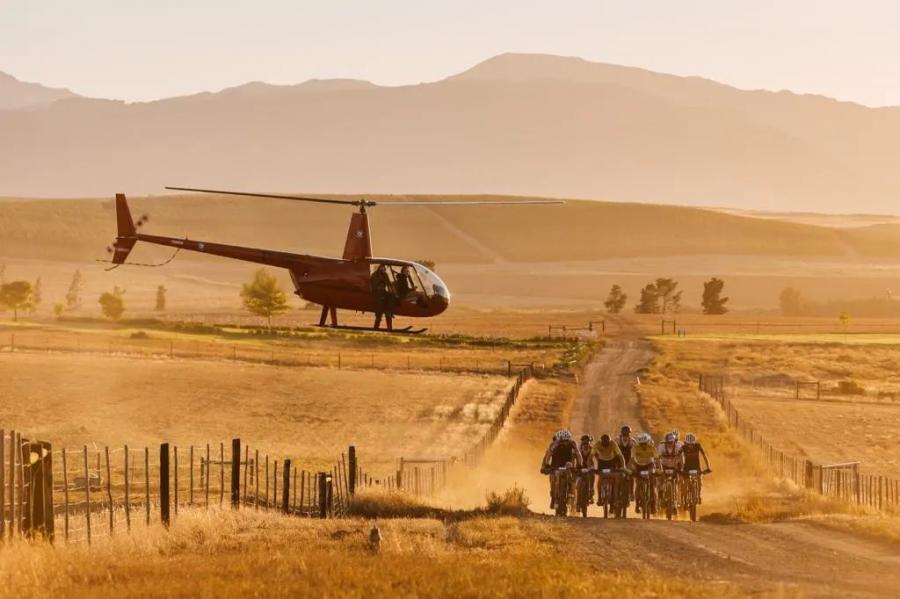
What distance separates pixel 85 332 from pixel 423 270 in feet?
292

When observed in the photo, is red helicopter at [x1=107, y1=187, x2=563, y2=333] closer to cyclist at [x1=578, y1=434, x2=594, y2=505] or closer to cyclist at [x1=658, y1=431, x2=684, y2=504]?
cyclist at [x1=578, y1=434, x2=594, y2=505]

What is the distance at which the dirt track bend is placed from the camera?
70.8 ft

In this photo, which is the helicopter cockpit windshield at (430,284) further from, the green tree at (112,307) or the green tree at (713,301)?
the green tree at (713,301)

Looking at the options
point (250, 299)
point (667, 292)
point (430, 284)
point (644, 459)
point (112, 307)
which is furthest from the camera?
point (667, 292)

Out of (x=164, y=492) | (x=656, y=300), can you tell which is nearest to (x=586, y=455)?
(x=164, y=492)

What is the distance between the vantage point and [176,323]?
134 meters

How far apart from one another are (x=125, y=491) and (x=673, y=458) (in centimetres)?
1174

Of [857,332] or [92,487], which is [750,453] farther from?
[857,332]

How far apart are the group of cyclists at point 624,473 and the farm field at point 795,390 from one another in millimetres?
22475

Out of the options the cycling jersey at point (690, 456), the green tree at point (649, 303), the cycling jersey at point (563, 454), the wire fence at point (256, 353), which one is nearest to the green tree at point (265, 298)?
the wire fence at point (256, 353)

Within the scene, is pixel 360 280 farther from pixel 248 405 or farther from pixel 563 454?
pixel 248 405

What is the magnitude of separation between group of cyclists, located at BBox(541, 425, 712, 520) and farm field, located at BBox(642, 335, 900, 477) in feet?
73.7

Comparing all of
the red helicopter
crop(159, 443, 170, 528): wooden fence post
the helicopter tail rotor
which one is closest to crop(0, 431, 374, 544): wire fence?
crop(159, 443, 170, 528): wooden fence post

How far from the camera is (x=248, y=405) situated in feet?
228
